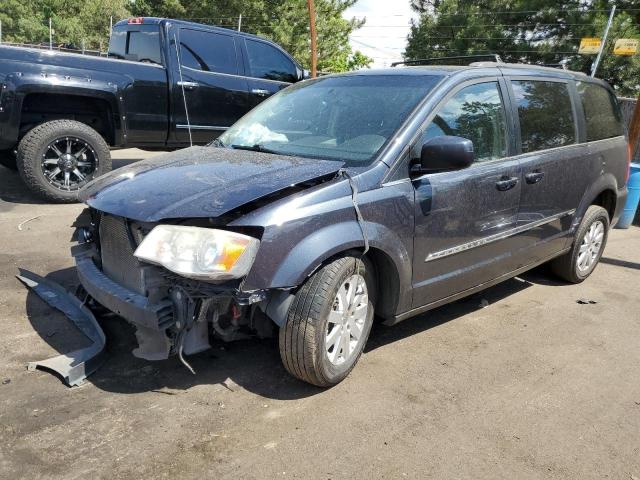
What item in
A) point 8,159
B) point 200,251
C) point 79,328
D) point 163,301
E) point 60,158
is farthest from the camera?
point 8,159

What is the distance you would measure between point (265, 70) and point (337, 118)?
482 cm

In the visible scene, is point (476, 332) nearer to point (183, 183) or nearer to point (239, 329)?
point (239, 329)

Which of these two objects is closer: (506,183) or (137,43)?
(506,183)

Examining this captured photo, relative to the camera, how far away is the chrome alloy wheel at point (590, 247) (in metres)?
4.95

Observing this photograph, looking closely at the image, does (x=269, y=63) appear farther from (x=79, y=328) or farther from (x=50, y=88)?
(x=79, y=328)

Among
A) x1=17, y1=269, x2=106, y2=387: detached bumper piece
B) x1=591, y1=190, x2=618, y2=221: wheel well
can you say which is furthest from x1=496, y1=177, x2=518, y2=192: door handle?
x1=17, y1=269, x2=106, y2=387: detached bumper piece

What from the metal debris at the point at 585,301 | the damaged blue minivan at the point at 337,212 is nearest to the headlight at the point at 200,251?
the damaged blue minivan at the point at 337,212

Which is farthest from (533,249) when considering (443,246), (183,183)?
(183,183)

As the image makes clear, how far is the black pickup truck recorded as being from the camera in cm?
577

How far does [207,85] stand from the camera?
726cm

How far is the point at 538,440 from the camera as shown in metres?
2.69

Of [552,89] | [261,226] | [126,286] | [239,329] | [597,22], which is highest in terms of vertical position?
[597,22]

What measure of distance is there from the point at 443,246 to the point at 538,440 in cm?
122

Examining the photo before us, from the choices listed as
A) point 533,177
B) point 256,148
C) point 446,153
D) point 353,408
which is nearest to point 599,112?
point 533,177
